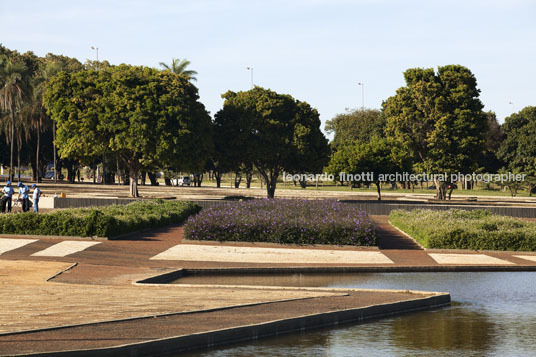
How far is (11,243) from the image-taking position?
86.0 ft

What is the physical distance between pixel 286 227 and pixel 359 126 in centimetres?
9725

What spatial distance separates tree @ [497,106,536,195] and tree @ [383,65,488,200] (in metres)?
28.0

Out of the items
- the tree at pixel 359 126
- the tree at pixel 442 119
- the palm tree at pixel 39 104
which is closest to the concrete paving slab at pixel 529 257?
the tree at pixel 442 119

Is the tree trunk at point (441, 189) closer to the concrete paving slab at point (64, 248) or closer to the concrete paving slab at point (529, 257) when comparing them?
the concrete paving slab at point (529, 257)

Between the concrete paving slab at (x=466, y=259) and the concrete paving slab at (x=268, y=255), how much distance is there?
178 cm

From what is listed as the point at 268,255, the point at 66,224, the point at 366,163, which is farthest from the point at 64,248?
the point at 366,163

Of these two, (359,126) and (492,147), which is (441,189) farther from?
(359,126)

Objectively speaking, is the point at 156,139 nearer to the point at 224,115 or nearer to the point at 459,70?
the point at 224,115

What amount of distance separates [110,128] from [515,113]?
225 feet

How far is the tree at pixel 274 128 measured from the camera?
6294 centimetres

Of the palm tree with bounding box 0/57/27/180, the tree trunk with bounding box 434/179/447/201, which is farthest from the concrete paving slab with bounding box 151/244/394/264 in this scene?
the palm tree with bounding box 0/57/27/180

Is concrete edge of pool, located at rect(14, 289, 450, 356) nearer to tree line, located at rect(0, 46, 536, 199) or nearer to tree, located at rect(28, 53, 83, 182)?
tree line, located at rect(0, 46, 536, 199)

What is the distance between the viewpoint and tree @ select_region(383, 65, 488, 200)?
6275cm

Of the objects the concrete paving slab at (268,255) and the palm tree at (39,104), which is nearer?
the concrete paving slab at (268,255)
